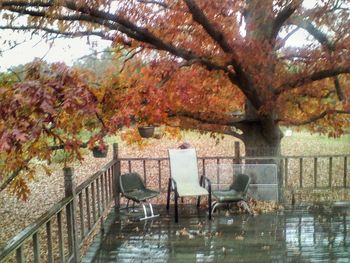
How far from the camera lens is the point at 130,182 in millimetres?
5969

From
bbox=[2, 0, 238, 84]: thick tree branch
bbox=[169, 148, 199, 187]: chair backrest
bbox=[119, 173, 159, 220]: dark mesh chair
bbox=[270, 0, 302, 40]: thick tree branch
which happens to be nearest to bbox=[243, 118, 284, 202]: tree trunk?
bbox=[169, 148, 199, 187]: chair backrest

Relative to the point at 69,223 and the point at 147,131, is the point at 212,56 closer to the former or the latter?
the point at 147,131

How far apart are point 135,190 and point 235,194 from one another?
146 centimetres

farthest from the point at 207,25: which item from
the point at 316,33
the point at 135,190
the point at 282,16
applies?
the point at 135,190

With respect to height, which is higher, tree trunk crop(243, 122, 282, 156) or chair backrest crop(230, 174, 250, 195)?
tree trunk crop(243, 122, 282, 156)

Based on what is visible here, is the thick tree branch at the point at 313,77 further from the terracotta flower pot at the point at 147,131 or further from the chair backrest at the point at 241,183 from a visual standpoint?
the terracotta flower pot at the point at 147,131

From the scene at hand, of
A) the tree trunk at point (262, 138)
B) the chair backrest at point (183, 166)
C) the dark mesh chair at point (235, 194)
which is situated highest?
the tree trunk at point (262, 138)

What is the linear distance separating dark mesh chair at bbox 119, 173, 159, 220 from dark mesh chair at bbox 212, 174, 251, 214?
2.89ft

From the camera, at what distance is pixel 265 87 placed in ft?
19.6

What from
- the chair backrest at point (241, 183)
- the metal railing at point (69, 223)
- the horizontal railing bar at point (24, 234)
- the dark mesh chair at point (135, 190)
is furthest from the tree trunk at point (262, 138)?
the horizontal railing bar at point (24, 234)

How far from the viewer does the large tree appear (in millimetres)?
4574

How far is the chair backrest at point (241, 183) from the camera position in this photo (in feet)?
18.7

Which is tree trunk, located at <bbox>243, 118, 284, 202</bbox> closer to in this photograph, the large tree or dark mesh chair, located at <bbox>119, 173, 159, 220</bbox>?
the large tree

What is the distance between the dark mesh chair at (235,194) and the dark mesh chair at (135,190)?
882 mm
